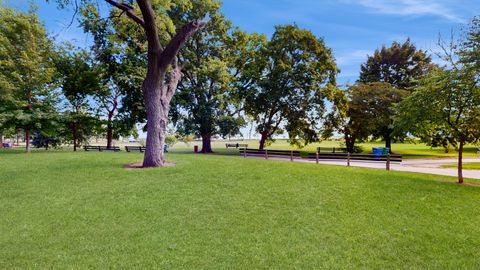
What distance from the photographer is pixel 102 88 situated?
33312mm

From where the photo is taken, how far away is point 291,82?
31.3 m

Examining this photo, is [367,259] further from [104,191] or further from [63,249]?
[104,191]

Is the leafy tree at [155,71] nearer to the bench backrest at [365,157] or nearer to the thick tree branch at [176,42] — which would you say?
the thick tree branch at [176,42]

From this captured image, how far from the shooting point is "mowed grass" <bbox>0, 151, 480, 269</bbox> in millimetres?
5262

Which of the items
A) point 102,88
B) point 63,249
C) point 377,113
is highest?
point 102,88

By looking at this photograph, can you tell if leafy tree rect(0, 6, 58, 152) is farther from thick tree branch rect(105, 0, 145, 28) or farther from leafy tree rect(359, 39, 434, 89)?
leafy tree rect(359, 39, 434, 89)

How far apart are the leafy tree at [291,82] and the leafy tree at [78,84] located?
1701cm

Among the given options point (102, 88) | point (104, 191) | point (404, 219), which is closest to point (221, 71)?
point (102, 88)

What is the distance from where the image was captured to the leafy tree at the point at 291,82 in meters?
31.1

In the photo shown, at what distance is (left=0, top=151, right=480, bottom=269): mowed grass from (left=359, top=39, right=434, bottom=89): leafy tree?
117ft

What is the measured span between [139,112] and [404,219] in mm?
29721

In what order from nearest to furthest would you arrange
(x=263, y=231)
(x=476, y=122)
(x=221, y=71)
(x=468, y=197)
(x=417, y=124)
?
1. (x=263, y=231)
2. (x=468, y=197)
3. (x=476, y=122)
4. (x=417, y=124)
5. (x=221, y=71)

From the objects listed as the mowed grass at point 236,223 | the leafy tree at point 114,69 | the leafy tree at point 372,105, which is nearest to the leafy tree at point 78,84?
the leafy tree at point 114,69

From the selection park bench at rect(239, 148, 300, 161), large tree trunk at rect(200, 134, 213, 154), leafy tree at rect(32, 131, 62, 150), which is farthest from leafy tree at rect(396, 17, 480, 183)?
leafy tree at rect(32, 131, 62, 150)
